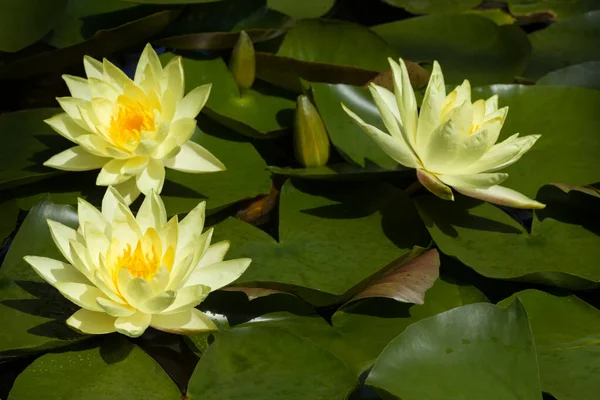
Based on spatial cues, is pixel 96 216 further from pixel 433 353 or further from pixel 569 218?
pixel 569 218

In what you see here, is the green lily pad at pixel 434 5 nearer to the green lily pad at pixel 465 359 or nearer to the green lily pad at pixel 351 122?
the green lily pad at pixel 351 122

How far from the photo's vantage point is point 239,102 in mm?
1648

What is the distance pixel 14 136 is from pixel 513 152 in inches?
43.7

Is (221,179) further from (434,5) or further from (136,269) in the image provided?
(434,5)

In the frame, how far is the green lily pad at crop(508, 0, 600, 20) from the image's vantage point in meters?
2.15

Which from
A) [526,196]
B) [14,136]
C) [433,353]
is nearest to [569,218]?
[526,196]

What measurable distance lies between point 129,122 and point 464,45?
1.07 m

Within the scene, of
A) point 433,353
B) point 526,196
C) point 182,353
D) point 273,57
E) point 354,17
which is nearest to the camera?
point 433,353

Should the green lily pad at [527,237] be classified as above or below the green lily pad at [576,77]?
below

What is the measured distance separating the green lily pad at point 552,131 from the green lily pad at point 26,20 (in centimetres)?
110

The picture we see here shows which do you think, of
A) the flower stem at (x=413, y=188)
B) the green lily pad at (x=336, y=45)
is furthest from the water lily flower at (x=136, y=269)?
the green lily pad at (x=336, y=45)

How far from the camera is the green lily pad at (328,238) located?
121 cm

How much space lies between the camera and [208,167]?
1.34m

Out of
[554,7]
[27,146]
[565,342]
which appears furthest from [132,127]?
[554,7]
